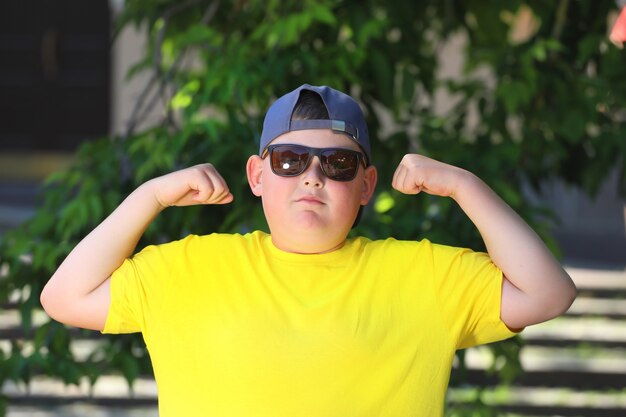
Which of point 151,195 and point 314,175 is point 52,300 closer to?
point 151,195

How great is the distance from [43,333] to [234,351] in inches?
66.0

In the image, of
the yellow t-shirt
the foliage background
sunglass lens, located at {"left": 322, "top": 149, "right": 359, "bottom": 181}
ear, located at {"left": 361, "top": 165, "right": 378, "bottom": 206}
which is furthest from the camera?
the foliage background

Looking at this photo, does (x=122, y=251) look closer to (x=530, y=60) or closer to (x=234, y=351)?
(x=234, y=351)

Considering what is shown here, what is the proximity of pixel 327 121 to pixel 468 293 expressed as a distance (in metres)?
0.37

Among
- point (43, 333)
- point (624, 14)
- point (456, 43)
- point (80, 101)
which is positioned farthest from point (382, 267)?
point (80, 101)

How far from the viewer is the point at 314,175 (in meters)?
2.00

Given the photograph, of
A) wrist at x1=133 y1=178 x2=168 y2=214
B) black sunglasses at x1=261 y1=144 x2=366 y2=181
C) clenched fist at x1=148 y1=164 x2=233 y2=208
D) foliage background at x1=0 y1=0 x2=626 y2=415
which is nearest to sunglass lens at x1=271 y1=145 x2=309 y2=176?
black sunglasses at x1=261 y1=144 x2=366 y2=181

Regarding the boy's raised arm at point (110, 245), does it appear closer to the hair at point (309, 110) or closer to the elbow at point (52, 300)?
the elbow at point (52, 300)

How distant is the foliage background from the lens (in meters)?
3.38

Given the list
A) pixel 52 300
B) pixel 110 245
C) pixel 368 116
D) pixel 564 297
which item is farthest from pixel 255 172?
pixel 368 116

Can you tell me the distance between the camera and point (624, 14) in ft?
6.99

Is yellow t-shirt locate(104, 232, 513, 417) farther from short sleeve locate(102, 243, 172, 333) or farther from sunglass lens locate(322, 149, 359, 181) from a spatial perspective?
sunglass lens locate(322, 149, 359, 181)

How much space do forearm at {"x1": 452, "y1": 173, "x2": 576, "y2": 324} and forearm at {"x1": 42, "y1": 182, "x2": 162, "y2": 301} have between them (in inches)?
21.0

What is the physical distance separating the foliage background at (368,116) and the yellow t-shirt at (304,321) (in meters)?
1.15
